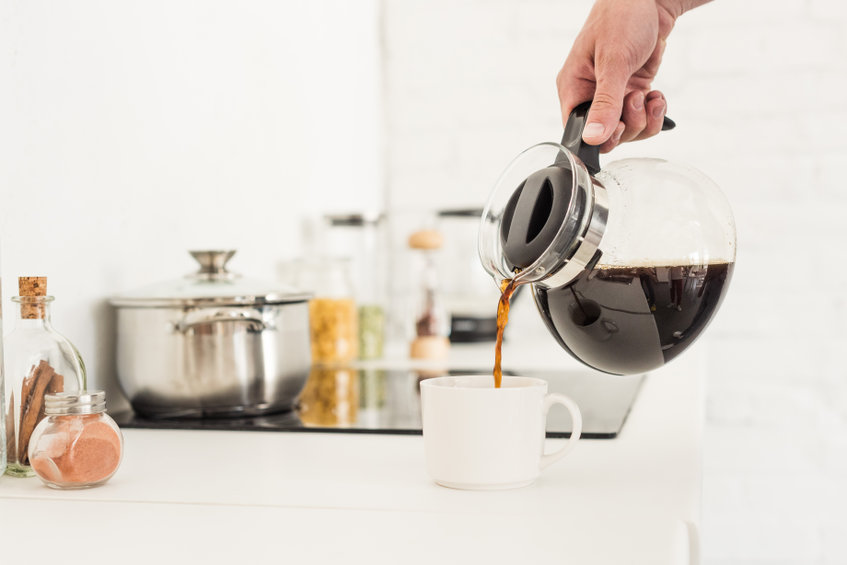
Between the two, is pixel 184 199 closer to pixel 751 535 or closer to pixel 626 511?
pixel 626 511

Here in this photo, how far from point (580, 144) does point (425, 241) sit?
905 millimetres

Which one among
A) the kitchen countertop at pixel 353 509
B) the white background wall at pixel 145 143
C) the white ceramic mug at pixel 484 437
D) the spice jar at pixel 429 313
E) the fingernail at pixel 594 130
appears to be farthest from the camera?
the spice jar at pixel 429 313

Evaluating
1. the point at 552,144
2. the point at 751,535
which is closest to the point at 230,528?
the point at 552,144

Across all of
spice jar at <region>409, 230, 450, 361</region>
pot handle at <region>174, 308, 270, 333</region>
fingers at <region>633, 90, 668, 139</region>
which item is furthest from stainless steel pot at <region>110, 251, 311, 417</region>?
spice jar at <region>409, 230, 450, 361</region>

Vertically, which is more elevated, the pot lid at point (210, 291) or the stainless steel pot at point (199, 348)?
the pot lid at point (210, 291)

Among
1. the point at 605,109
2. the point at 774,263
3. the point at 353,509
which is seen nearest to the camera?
the point at 353,509

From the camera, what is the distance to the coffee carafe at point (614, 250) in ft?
2.38

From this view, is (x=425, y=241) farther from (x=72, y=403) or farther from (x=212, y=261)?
(x=72, y=403)

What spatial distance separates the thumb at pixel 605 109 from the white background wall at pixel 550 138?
0.62 m

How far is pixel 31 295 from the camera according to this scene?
769 mm

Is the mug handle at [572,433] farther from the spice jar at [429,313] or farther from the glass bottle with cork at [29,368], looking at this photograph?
the spice jar at [429,313]

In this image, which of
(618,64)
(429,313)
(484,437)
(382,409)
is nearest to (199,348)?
(382,409)

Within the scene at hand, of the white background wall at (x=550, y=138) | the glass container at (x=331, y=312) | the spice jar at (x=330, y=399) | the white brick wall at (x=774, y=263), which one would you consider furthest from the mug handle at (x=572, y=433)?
the white brick wall at (x=774, y=263)

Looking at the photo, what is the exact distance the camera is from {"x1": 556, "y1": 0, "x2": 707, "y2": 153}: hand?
0.89 m
